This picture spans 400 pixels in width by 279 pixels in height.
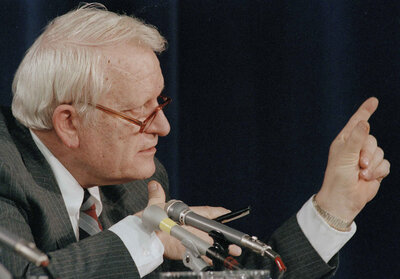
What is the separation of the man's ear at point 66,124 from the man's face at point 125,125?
2 cm

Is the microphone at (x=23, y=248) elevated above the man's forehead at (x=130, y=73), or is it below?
below

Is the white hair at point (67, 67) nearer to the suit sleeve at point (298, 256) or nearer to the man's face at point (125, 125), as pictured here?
the man's face at point (125, 125)

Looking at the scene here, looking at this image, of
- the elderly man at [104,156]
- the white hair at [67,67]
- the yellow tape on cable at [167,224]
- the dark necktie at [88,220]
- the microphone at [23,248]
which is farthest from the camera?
the dark necktie at [88,220]

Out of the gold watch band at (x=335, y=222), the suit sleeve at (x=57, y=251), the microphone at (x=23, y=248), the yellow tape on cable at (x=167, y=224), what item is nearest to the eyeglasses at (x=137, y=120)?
the suit sleeve at (x=57, y=251)

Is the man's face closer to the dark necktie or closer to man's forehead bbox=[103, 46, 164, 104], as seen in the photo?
man's forehead bbox=[103, 46, 164, 104]

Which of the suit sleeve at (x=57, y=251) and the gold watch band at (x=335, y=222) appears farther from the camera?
the gold watch band at (x=335, y=222)

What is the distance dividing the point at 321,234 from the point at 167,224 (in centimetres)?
48

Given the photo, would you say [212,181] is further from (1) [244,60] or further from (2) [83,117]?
(2) [83,117]

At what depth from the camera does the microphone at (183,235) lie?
1.16 meters

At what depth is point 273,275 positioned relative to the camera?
Answer: 1.66 meters

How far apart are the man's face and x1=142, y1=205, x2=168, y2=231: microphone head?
0.99 feet

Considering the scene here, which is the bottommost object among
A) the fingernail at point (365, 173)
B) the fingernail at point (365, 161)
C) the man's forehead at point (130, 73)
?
the fingernail at point (365, 173)

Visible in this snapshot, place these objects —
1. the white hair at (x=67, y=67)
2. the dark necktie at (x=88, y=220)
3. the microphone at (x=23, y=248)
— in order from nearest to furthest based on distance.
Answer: the microphone at (x=23, y=248)
the white hair at (x=67, y=67)
the dark necktie at (x=88, y=220)

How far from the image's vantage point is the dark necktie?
1751mm
